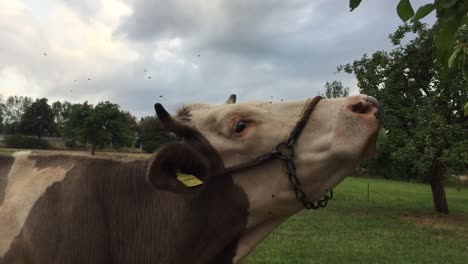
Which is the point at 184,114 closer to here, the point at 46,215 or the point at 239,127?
the point at 239,127

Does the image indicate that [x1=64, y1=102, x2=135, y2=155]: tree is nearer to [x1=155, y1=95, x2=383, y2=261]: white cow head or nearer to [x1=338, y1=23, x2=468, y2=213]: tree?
[x1=338, y1=23, x2=468, y2=213]: tree

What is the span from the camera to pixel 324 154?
256cm

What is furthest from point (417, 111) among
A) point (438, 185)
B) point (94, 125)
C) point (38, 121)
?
point (38, 121)

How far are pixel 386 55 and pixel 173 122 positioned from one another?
1846cm

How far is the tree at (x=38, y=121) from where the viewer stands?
2761 inches

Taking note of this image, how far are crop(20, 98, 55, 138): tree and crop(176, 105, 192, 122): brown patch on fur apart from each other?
232ft

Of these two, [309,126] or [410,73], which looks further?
[410,73]

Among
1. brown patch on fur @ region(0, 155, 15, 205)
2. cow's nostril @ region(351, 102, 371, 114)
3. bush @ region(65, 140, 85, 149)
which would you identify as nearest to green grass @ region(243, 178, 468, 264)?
brown patch on fur @ region(0, 155, 15, 205)

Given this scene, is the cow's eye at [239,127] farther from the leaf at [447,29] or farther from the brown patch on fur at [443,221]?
the brown patch on fur at [443,221]

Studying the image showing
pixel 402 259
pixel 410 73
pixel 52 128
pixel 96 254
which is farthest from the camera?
pixel 52 128

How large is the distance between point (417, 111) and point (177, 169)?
16.8 meters

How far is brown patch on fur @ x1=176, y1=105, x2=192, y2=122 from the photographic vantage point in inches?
117

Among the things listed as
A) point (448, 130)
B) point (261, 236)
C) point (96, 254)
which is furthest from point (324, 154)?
point (448, 130)

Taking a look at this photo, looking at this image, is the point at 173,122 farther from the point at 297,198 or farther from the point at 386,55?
the point at 386,55
